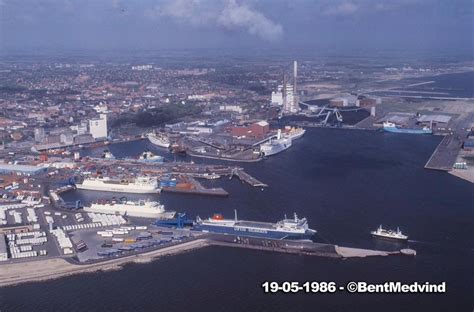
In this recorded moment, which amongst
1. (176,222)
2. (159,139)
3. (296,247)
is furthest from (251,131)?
(296,247)

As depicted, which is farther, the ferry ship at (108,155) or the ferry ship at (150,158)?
the ferry ship at (108,155)

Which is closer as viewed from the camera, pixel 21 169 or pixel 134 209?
pixel 134 209

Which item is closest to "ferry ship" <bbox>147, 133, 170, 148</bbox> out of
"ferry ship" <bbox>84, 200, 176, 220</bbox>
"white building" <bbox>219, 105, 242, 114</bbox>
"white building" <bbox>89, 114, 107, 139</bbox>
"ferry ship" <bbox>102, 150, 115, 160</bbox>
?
"white building" <bbox>89, 114, 107, 139</bbox>

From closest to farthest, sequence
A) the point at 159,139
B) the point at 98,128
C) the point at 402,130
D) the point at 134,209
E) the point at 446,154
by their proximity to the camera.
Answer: the point at 134,209 → the point at 446,154 → the point at 159,139 → the point at 98,128 → the point at 402,130

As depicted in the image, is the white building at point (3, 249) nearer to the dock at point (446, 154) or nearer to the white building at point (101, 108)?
the dock at point (446, 154)

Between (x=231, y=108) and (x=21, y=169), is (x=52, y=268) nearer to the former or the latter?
(x=21, y=169)

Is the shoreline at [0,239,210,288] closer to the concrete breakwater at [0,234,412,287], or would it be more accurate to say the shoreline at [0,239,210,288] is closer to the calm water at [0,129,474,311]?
the concrete breakwater at [0,234,412,287]

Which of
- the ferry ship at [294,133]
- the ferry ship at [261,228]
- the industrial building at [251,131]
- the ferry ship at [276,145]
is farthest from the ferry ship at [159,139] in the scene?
the ferry ship at [261,228]
